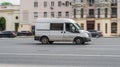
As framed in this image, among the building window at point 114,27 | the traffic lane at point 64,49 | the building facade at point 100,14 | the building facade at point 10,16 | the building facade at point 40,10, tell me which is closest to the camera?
the traffic lane at point 64,49

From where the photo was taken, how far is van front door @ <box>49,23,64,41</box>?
1355 inches

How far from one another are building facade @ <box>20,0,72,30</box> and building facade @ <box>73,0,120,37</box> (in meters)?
3.75

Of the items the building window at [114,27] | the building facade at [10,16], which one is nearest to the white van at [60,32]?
the building window at [114,27]

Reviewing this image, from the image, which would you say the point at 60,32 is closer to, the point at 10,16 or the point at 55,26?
the point at 55,26

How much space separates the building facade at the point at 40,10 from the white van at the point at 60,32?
191 feet

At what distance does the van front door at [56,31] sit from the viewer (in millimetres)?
34406

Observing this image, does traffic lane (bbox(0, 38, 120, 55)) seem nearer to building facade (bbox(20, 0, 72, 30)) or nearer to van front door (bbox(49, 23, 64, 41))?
van front door (bbox(49, 23, 64, 41))

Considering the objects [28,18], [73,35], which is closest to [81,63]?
A: [73,35]

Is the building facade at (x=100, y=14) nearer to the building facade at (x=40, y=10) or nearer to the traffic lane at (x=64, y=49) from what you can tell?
the building facade at (x=40, y=10)

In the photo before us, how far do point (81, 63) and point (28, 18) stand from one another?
78160mm

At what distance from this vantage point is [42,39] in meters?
34.8

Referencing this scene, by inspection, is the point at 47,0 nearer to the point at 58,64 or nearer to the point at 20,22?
the point at 20,22

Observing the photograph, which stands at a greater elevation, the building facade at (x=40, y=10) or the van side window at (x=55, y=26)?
the building facade at (x=40, y=10)

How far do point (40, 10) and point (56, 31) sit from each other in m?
60.5
